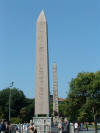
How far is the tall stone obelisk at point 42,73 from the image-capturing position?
1934 centimetres

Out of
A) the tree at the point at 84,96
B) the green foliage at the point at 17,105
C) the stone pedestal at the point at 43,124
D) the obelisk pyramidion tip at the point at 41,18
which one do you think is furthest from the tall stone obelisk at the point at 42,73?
the green foliage at the point at 17,105

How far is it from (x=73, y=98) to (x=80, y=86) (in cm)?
183

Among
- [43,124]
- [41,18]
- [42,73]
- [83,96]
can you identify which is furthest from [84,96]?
[41,18]

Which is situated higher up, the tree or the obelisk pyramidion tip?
the obelisk pyramidion tip

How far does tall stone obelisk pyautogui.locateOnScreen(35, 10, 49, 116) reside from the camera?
19344 millimetres

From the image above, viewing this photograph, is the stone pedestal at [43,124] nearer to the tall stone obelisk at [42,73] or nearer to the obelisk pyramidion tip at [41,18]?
the tall stone obelisk at [42,73]

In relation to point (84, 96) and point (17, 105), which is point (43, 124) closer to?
point (84, 96)

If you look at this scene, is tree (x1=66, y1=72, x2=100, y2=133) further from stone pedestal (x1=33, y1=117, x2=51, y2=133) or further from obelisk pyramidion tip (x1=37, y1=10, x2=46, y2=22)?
obelisk pyramidion tip (x1=37, y1=10, x2=46, y2=22)

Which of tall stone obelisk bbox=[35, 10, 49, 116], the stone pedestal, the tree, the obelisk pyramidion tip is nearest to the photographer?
tall stone obelisk bbox=[35, 10, 49, 116]

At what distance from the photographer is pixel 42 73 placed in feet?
64.2

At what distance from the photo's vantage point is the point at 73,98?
3672cm

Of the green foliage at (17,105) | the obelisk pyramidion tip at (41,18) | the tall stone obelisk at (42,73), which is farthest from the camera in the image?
the green foliage at (17,105)

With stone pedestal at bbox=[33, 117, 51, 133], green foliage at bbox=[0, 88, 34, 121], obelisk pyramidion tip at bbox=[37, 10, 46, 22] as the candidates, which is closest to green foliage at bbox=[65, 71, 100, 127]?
stone pedestal at bbox=[33, 117, 51, 133]

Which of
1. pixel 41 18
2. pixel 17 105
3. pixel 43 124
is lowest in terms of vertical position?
pixel 43 124
